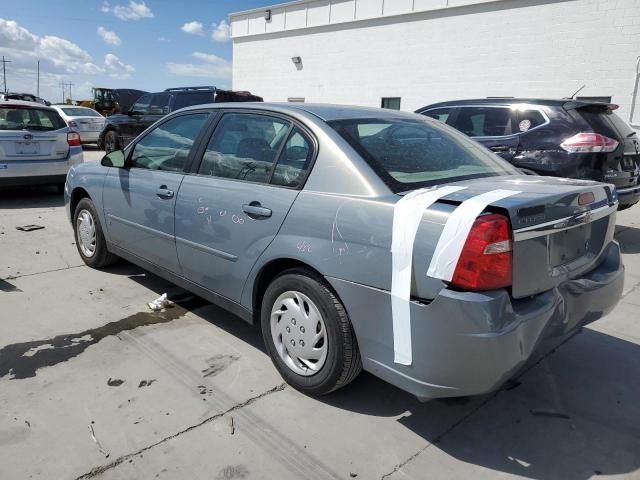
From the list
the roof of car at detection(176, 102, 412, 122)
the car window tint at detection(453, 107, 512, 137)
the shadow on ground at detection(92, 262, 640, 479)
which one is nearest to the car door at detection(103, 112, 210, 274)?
the roof of car at detection(176, 102, 412, 122)

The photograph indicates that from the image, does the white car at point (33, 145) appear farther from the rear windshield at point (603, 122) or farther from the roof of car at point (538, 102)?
the rear windshield at point (603, 122)

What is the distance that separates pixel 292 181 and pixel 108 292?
7.83 feet

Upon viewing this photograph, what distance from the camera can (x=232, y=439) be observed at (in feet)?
8.30

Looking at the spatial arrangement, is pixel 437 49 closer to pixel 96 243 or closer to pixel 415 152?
pixel 96 243

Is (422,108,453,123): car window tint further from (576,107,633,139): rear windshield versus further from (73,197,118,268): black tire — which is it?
(73,197,118,268): black tire

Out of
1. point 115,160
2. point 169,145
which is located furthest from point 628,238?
point 115,160

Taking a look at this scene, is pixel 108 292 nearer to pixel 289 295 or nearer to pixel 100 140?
pixel 289 295

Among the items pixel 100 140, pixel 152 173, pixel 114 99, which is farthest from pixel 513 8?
pixel 114 99

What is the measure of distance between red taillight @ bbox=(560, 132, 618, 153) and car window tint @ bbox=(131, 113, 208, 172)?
429 centimetres

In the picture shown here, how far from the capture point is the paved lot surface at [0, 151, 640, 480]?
7.79ft

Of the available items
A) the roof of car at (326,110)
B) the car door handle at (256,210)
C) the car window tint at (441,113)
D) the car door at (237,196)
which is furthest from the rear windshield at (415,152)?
the car window tint at (441,113)

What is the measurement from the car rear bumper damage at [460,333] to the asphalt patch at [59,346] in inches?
75.0

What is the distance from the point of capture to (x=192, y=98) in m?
11.5

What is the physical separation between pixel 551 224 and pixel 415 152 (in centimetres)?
92
